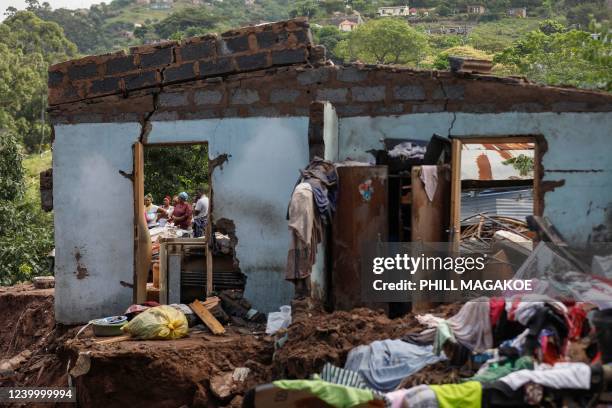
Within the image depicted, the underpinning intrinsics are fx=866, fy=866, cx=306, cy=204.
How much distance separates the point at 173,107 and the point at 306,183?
293cm

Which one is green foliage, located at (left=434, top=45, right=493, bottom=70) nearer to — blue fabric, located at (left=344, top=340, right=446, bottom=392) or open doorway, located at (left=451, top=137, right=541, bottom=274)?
open doorway, located at (left=451, top=137, right=541, bottom=274)

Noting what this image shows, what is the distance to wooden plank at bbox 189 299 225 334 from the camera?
9.91 meters

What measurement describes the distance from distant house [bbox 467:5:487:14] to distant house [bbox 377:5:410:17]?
1001cm

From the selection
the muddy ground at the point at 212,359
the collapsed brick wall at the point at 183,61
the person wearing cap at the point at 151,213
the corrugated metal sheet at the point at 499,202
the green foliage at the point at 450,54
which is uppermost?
the green foliage at the point at 450,54

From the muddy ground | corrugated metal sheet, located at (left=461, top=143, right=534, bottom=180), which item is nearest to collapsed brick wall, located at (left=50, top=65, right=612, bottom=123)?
the muddy ground

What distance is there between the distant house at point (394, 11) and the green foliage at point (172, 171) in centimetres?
9503

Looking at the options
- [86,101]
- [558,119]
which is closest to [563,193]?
[558,119]

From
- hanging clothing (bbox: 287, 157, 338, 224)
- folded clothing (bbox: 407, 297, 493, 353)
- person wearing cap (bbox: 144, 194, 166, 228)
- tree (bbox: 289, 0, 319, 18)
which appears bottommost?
folded clothing (bbox: 407, 297, 493, 353)

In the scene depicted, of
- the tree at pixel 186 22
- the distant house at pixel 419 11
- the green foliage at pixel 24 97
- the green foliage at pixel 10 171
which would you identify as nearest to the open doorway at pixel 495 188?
the green foliage at pixel 10 171

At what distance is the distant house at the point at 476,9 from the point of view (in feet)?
356

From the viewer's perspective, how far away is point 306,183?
938cm

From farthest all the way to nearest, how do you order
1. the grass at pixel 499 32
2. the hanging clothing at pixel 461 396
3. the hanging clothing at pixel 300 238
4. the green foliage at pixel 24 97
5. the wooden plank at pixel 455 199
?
the grass at pixel 499 32
the green foliage at pixel 24 97
the wooden plank at pixel 455 199
the hanging clothing at pixel 300 238
the hanging clothing at pixel 461 396

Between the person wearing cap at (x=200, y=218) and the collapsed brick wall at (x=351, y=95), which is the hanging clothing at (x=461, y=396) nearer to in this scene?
the collapsed brick wall at (x=351, y=95)

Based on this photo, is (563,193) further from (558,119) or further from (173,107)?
(173,107)
